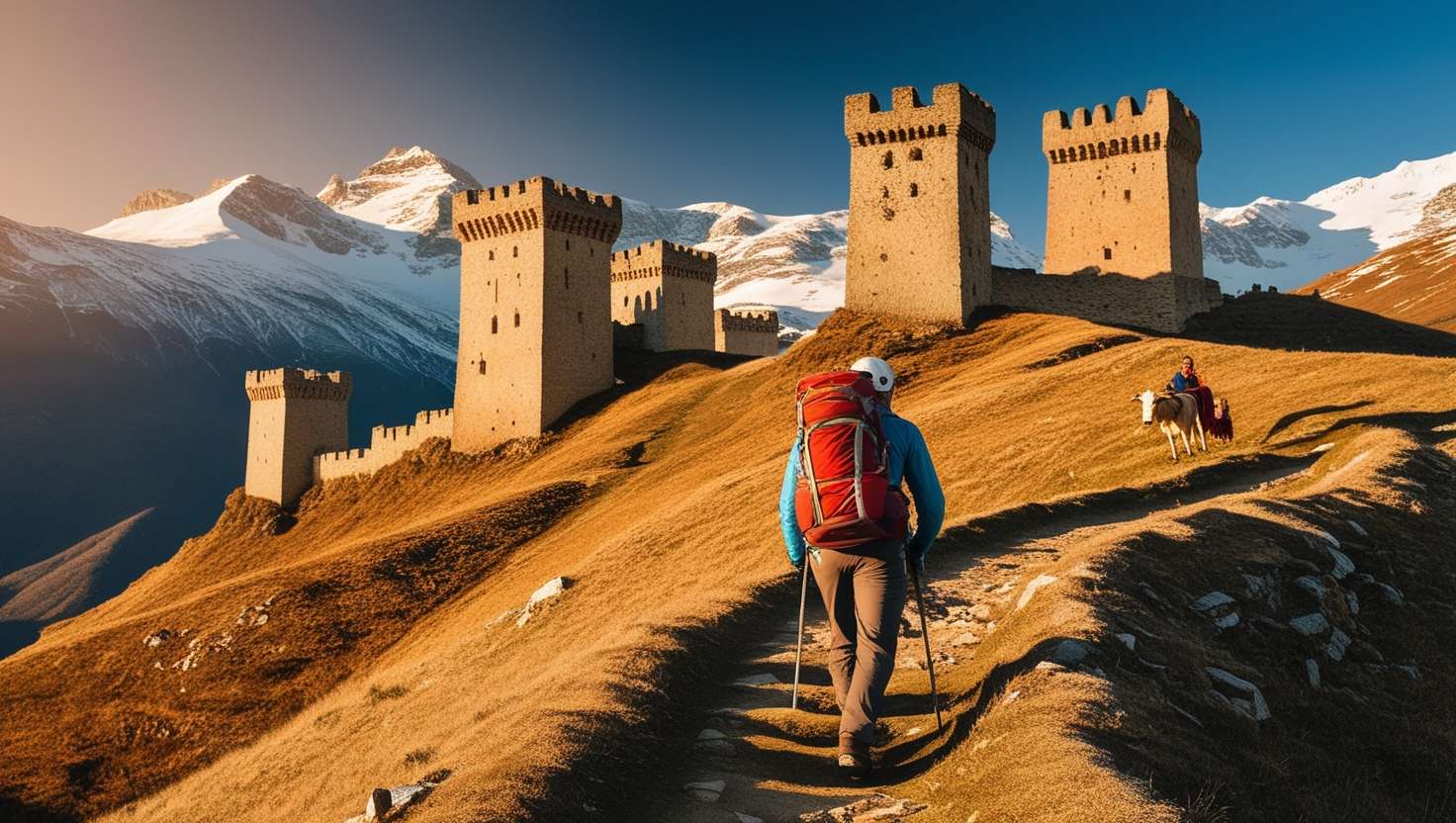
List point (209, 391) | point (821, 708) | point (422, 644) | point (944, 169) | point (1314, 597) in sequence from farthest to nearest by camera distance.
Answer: point (209, 391), point (944, 169), point (422, 644), point (1314, 597), point (821, 708)

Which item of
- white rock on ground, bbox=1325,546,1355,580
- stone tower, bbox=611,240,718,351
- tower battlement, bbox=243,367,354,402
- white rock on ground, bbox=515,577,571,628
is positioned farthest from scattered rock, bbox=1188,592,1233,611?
tower battlement, bbox=243,367,354,402

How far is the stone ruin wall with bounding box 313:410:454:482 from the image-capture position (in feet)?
200

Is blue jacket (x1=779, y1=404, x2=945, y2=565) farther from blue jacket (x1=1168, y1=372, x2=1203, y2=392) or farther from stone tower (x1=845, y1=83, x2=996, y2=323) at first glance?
stone tower (x1=845, y1=83, x2=996, y2=323)

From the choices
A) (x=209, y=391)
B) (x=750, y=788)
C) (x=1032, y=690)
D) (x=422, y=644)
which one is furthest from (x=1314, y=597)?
(x=209, y=391)

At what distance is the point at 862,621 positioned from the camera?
294 inches

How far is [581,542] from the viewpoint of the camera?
33.4 meters

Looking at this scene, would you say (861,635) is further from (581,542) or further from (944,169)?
(944,169)

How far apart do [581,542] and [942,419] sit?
1327cm

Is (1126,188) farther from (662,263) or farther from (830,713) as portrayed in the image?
(830,713)

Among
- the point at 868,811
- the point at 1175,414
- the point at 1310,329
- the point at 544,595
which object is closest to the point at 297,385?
the point at 544,595

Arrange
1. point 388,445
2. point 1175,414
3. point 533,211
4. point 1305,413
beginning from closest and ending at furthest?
point 1175,414 → point 1305,413 → point 533,211 → point 388,445

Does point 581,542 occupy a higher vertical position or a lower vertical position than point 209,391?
lower

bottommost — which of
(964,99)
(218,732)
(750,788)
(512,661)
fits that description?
(218,732)

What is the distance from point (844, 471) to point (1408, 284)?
151095 millimetres
